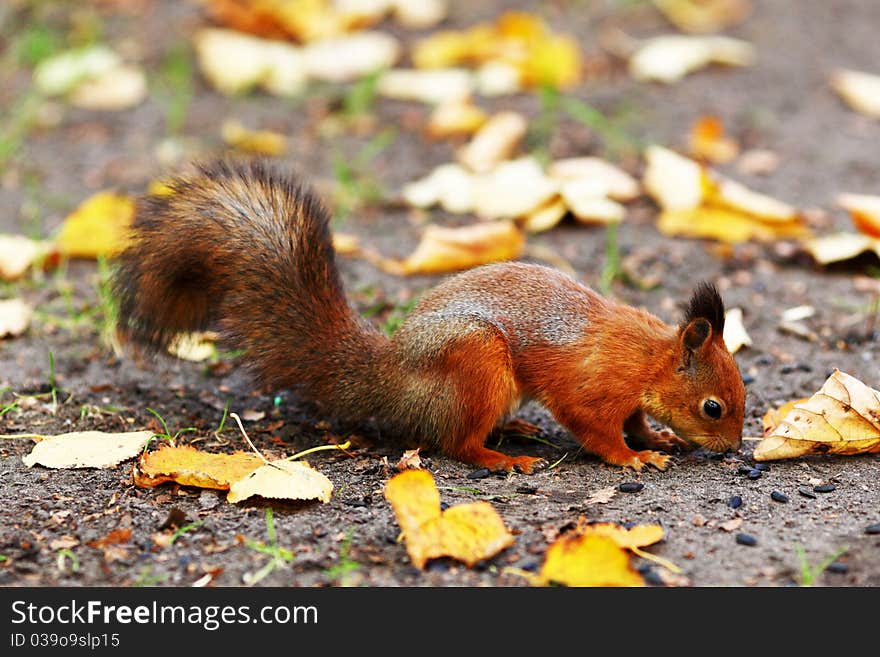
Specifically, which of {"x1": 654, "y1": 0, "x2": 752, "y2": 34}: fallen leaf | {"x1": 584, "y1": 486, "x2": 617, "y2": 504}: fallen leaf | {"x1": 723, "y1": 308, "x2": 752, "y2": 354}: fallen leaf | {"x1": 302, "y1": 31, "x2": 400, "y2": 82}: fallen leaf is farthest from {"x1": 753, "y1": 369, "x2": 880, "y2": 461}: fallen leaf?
{"x1": 654, "y1": 0, "x2": 752, "y2": 34}: fallen leaf

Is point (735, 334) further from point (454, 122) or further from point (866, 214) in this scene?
point (454, 122)

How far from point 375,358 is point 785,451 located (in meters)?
1.06

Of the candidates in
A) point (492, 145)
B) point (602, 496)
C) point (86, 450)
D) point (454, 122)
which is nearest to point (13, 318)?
point (86, 450)

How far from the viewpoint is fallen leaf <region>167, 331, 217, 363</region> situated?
3.14 m

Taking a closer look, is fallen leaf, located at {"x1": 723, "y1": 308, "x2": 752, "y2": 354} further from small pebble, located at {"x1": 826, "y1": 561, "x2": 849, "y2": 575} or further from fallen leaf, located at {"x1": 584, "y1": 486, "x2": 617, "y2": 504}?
small pebble, located at {"x1": 826, "y1": 561, "x2": 849, "y2": 575}

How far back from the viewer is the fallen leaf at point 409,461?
9.32 feet

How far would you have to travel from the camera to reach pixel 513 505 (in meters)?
2.65

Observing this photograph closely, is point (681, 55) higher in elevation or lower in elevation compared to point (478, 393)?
higher

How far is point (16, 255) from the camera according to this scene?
401 cm

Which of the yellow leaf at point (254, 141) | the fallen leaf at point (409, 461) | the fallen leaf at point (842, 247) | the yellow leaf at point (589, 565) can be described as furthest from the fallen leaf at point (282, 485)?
the yellow leaf at point (254, 141)

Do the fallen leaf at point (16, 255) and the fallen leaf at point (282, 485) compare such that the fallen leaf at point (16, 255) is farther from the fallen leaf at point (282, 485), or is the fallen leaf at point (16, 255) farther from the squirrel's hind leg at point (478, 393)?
the squirrel's hind leg at point (478, 393)

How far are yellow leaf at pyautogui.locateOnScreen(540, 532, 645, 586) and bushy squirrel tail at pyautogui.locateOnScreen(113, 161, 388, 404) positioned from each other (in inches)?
34.8

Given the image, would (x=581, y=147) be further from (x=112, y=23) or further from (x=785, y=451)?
(x=112, y=23)

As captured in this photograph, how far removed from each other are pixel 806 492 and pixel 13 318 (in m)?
2.42
